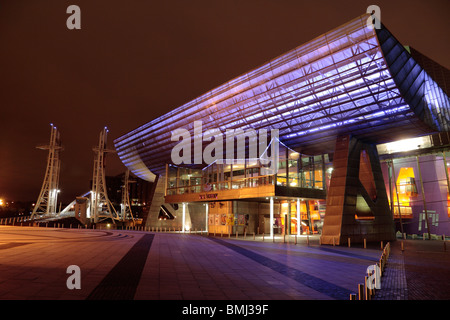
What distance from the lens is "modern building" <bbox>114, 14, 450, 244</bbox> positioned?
2541 centimetres

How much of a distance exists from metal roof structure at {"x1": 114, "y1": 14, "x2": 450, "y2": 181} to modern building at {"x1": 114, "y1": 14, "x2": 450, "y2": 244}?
0.10 meters

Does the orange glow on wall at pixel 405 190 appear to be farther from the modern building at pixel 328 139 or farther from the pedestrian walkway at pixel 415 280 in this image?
the pedestrian walkway at pixel 415 280

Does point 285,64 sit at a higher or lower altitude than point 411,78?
higher

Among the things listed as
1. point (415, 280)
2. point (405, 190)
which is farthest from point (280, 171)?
point (415, 280)

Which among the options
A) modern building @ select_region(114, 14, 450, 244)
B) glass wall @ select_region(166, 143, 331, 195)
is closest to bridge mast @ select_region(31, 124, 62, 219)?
modern building @ select_region(114, 14, 450, 244)

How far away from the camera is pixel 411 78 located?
86.9 feet

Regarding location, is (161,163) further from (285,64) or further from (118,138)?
(285,64)

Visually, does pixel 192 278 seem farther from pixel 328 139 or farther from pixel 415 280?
pixel 328 139

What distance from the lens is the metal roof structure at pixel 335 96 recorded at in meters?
23.7

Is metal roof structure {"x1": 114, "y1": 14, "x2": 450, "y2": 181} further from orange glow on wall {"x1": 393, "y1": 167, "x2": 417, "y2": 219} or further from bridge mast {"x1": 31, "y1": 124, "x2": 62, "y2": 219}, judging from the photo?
bridge mast {"x1": 31, "y1": 124, "x2": 62, "y2": 219}

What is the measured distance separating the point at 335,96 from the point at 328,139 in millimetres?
7552

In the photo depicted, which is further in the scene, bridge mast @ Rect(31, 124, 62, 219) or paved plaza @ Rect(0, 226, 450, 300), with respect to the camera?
bridge mast @ Rect(31, 124, 62, 219)
